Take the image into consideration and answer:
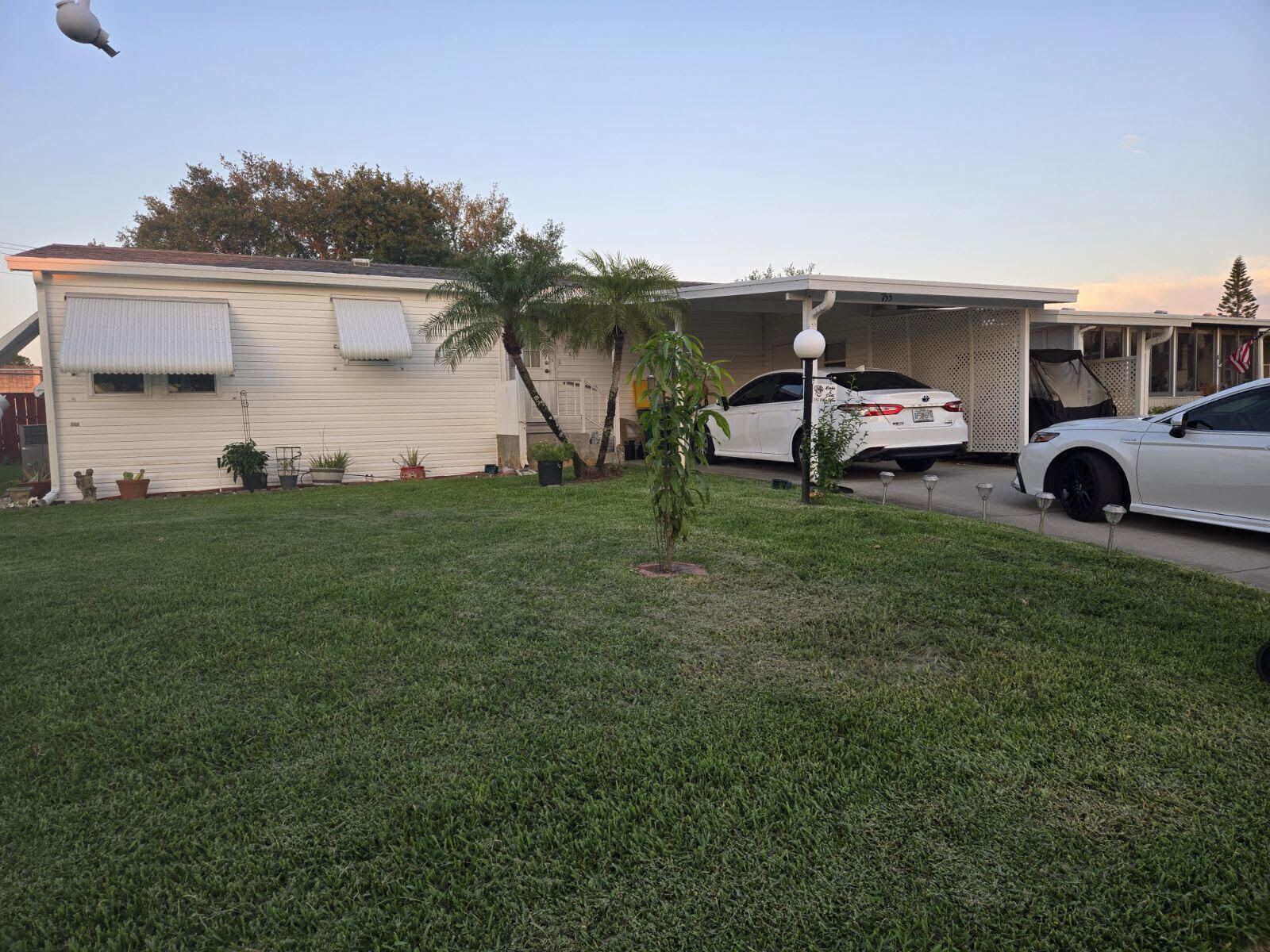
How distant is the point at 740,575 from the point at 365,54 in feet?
37.5

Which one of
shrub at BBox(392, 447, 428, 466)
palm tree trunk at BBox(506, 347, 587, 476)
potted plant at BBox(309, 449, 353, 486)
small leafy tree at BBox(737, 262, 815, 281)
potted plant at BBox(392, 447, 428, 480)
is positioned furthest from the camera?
small leafy tree at BBox(737, 262, 815, 281)

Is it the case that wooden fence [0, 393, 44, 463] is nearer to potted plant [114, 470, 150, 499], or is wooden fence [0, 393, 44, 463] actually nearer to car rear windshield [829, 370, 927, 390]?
potted plant [114, 470, 150, 499]

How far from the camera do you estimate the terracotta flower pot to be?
37.4ft

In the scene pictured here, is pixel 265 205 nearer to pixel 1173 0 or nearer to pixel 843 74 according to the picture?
pixel 843 74

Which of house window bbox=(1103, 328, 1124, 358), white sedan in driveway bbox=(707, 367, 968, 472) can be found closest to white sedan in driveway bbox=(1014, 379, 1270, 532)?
white sedan in driveway bbox=(707, 367, 968, 472)

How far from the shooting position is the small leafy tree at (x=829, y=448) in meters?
8.49

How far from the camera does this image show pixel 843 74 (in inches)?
429

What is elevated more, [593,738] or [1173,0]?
[1173,0]

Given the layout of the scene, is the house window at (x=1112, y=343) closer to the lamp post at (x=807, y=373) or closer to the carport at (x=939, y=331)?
the carport at (x=939, y=331)

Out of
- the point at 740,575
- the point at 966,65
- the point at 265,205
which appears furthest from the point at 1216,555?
the point at 265,205

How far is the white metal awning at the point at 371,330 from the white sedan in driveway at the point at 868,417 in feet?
18.6

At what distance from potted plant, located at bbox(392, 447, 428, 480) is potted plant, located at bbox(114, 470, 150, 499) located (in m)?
3.76

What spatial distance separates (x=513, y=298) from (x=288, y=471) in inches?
194

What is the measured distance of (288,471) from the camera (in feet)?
41.0
